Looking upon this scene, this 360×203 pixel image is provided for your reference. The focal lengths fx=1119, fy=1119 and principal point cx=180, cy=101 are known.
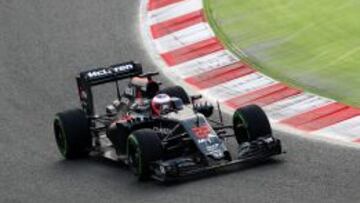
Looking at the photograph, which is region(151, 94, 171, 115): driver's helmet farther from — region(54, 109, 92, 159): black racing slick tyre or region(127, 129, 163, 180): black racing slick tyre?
region(54, 109, 92, 159): black racing slick tyre

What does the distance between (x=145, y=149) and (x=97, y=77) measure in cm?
257

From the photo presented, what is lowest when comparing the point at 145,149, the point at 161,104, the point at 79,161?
the point at 79,161

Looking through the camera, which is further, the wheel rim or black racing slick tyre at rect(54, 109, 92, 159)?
the wheel rim

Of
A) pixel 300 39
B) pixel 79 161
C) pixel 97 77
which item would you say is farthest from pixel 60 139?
A: pixel 300 39

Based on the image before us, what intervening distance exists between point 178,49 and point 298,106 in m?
4.16

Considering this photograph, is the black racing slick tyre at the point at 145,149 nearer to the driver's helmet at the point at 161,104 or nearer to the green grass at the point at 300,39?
the driver's helmet at the point at 161,104

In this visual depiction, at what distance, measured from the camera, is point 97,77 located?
17.1 m

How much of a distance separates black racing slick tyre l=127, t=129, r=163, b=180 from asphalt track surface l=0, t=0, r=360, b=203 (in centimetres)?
21

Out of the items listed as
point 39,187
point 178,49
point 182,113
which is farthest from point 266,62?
point 39,187

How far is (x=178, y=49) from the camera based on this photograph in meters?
21.3

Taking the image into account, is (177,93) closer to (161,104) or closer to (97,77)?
(161,104)

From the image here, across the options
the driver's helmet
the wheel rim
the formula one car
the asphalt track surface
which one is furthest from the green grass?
the wheel rim

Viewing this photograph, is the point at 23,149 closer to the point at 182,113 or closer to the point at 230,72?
the point at 182,113

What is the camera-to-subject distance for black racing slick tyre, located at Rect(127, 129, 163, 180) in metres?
14.9
